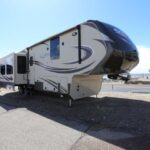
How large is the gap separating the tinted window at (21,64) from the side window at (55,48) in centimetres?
353

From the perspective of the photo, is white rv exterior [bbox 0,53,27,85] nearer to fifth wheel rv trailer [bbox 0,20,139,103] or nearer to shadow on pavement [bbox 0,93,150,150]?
fifth wheel rv trailer [bbox 0,20,139,103]

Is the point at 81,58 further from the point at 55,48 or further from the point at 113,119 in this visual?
the point at 113,119

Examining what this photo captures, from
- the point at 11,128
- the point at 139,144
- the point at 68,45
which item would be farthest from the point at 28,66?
the point at 139,144

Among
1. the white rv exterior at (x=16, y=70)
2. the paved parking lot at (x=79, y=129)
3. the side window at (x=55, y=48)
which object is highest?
the side window at (x=55, y=48)

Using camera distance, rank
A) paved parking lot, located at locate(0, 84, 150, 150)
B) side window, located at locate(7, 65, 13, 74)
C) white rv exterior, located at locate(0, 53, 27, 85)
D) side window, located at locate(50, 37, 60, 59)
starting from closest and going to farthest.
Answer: paved parking lot, located at locate(0, 84, 150, 150) → side window, located at locate(50, 37, 60, 59) → white rv exterior, located at locate(0, 53, 27, 85) → side window, located at locate(7, 65, 13, 74)

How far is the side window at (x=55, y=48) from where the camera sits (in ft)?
36.6

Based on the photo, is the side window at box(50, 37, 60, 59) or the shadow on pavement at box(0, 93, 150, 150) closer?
the shadow on pavement at box(0, 93, 150, 150)

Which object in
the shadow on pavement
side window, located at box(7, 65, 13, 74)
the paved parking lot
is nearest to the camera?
the paved parking lot

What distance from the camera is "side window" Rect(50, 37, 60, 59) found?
1116 centimetres

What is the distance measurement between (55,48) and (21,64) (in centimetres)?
415

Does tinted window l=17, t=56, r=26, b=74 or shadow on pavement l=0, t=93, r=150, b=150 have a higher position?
tinted window l=17, t=56, r=26, b=74

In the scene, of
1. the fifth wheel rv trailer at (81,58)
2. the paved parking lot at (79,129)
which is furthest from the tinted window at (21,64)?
the paved parking lot at (79,129)

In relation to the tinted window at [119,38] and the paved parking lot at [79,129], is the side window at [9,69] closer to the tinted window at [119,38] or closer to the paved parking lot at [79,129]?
the paved parking lot at [79,129]

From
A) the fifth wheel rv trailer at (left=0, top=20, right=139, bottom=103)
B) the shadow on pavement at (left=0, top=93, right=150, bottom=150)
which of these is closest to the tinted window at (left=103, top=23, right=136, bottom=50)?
the fifth wheel rv trailer at (left=0, top=20, right=139, bottom=103)
